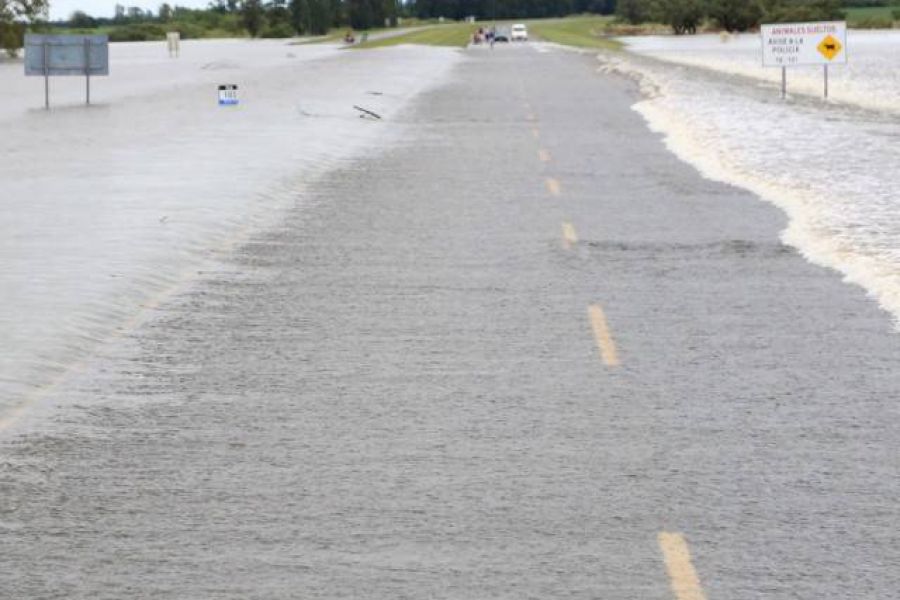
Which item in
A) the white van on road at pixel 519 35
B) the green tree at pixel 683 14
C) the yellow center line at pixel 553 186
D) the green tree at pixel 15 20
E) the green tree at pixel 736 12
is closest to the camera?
the yellow center line at pixel 553 186

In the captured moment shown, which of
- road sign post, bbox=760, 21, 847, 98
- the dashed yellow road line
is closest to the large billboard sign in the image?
road sign post, bbox=760, 21, 847, 98

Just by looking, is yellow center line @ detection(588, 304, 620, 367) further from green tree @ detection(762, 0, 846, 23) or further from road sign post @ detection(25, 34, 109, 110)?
green tree @ detection(762, 0, 846, 23)

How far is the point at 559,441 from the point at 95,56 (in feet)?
131

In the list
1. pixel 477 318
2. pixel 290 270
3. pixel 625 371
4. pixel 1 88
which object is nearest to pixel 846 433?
pixel 625 371

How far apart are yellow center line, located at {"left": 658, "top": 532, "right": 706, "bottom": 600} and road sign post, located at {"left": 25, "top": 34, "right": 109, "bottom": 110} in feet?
134

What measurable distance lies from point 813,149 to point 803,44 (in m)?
16.5

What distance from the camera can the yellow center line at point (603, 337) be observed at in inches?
412

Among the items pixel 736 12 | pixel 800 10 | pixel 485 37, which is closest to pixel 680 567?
pixel 485 37

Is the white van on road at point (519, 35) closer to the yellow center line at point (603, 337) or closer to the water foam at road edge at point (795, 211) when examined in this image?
the water foam at road edge at point (795, 211)

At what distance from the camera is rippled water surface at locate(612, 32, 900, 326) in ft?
51.3

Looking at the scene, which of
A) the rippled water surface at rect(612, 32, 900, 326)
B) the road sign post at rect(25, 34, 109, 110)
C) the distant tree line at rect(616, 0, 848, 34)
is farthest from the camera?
the distant tree line at rect(616, 0, 848, 34)

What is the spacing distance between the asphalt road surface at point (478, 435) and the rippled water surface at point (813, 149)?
0.70 meters

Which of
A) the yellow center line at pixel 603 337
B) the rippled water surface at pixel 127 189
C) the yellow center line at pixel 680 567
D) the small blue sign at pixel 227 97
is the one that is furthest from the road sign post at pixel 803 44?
the yellow center line at pixel 680 567

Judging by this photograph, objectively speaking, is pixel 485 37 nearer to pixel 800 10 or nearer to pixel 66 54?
pixel 800 10
